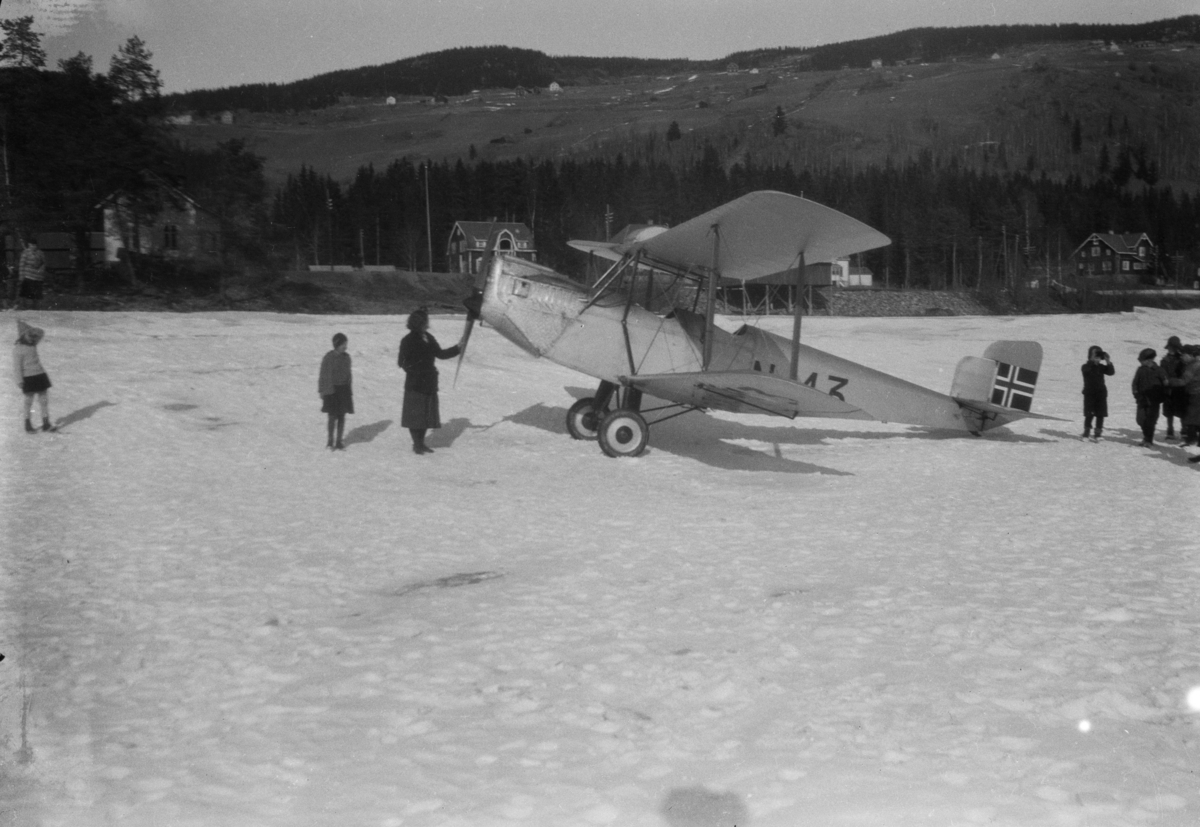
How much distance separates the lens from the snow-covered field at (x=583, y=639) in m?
3.31

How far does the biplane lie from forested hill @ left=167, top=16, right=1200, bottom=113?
3890 cm

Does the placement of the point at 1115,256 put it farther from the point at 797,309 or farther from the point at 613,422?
the point at 613,422

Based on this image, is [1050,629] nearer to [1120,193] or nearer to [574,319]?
[574,319]

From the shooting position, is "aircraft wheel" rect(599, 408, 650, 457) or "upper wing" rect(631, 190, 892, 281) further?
"aircraft wheel" rect(599, 408, 650, 457)

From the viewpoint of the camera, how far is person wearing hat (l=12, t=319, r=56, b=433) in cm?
1090

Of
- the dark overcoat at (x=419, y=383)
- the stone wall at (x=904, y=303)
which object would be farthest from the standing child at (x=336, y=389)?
the stone wall at (x=904, y=303)

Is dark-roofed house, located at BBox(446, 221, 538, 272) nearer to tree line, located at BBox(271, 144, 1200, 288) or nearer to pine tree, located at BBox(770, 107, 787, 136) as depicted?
tree line, located at BBox(271, 144, 1200, 288)

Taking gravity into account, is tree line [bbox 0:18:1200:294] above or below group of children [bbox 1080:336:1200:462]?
above

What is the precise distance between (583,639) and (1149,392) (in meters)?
12.2

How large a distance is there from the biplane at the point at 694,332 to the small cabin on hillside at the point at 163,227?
679 inches

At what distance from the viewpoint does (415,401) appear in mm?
11523

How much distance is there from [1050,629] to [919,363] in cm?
2383

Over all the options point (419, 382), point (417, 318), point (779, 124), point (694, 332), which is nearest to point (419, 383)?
point (419, 382)

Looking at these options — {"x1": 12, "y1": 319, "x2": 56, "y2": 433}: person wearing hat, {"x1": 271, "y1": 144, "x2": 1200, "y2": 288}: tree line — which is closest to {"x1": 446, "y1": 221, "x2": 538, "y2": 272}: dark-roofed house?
{"x1": 271, "y1": 144, "x2": 1200, "y2": 288}: tree line
